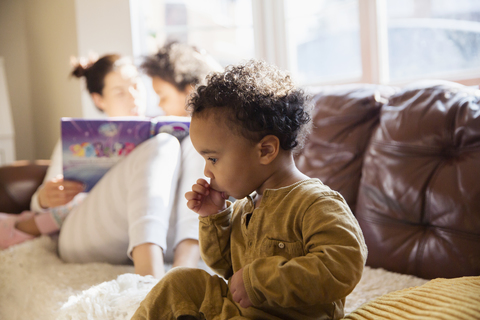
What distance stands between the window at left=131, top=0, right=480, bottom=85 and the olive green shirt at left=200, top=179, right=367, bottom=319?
4.35 ft

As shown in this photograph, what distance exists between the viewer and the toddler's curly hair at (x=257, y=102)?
0.72 m

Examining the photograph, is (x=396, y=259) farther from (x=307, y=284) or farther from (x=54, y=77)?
(x=54, y=77)

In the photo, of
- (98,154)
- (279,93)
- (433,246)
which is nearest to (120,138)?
(98,154)

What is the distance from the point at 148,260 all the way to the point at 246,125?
472 mm

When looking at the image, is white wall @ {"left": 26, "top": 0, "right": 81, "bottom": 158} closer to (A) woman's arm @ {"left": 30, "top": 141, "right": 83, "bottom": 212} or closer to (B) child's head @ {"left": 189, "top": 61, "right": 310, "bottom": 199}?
(A) woman's arm @ {"left": 30, "top": 141, "right": 83, "bottom": 212}

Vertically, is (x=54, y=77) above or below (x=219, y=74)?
above

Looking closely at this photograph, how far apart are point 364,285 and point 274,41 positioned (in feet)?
5.66

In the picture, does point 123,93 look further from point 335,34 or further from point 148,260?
point 335,34

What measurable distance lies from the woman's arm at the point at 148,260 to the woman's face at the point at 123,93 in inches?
32.2

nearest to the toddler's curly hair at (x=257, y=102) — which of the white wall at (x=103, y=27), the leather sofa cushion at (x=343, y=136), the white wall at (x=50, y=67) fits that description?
the leather sofa cushion at (x=343, y=136)

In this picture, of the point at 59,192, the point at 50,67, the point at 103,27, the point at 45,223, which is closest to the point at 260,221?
the point at 59,192

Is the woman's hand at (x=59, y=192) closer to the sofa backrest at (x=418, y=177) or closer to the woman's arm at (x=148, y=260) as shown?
the woman's arm at (x=148, y=260)

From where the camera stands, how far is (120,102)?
1721 mm

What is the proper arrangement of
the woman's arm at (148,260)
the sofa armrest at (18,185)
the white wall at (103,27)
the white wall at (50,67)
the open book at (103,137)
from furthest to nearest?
the white wall at (50,67) < the white wall at (103,27) < the sofa armrest at (18,185) < the open book at (103,137) < the woman's arm at (148,260)
